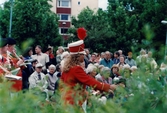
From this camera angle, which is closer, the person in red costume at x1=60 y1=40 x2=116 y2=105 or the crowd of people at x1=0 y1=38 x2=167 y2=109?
the crowd of people at x1=0 y1=38 x2=167 y2=109

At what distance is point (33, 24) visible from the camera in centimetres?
3916

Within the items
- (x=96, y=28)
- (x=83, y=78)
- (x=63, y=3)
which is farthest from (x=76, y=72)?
(x=63, y=3)

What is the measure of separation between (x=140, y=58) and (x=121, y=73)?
0.43 m

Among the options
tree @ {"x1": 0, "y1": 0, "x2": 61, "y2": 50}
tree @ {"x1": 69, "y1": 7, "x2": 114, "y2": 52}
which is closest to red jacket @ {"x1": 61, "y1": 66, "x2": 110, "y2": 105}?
tree @ {"x1": 0, "y1": 0, "x2": 61, "y2": 50}

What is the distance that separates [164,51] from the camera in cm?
269

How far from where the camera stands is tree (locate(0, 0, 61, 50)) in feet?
123

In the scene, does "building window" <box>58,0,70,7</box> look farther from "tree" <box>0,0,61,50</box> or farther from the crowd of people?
the crowd of people

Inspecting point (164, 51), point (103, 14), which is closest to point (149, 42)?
point (164, 51)

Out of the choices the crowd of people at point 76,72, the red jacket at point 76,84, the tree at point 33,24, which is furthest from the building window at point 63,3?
the red jacket at point 76,84

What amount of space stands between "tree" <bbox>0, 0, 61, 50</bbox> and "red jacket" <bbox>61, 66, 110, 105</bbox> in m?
29.8

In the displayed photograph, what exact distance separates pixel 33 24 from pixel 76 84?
118 feet

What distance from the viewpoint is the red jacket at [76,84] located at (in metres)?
3.14

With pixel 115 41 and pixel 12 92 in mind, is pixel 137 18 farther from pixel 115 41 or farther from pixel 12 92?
pixel 12 92

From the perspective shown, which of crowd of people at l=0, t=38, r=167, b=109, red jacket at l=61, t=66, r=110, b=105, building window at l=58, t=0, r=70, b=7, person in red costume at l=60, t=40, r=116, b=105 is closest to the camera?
crowd of people at l=0, t=38, r=167, b=109
